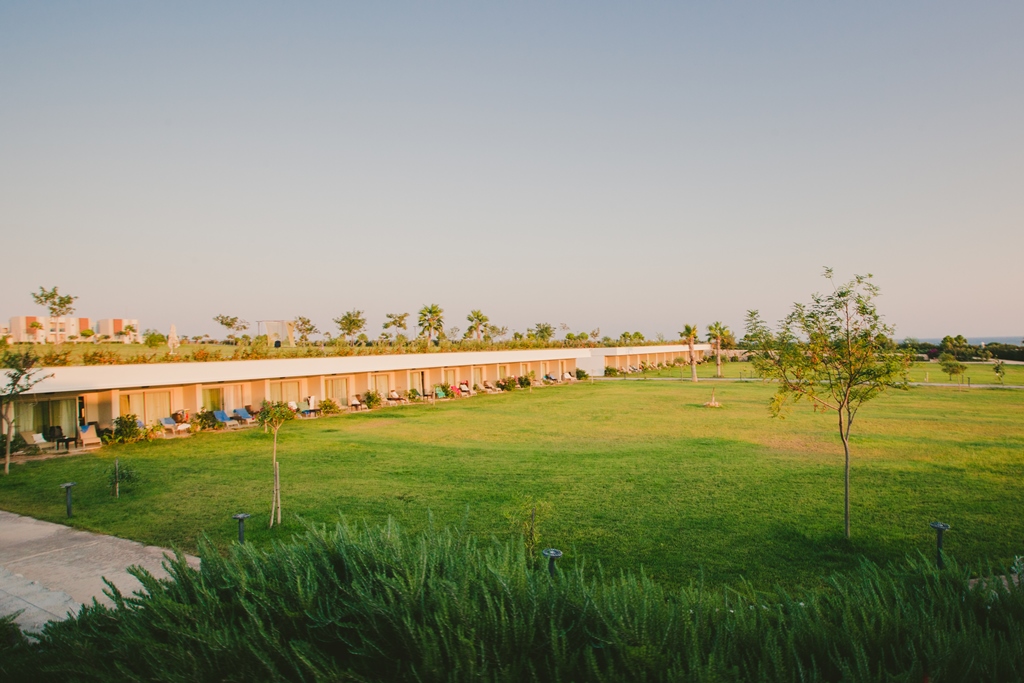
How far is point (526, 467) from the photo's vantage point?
1505 cm

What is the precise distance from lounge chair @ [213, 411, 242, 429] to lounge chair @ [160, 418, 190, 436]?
4.12 ft

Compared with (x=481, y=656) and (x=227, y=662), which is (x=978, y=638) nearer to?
(x=481, y=656)

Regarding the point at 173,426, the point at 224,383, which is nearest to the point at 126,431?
the point at 173,426

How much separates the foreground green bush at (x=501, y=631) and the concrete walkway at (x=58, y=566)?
3.82 meters

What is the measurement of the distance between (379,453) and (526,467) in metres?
5.13

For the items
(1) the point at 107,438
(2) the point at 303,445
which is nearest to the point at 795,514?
(2) the point at 303,445

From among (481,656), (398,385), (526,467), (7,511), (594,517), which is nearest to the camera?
(481,656)

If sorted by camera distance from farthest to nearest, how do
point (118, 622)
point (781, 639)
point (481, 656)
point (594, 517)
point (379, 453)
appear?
1. point (379, 453)
2. point (594, 517)
3. point (118, 622)
4. point (781, 639)
5. point (481, 656)

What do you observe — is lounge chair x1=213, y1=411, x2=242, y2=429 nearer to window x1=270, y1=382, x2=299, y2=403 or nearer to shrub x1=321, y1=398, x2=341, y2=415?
window x1=270, y1=382, x2=299, y2=403

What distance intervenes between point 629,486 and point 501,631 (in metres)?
9.98

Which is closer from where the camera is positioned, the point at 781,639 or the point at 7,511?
the point at 781,639

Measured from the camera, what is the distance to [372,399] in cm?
3059

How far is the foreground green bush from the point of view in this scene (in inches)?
115

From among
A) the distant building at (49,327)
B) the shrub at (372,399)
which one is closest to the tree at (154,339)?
the distant building at (49,327)
